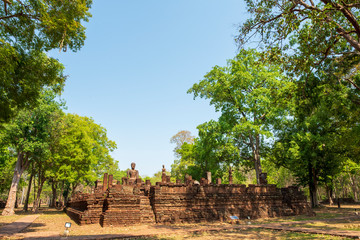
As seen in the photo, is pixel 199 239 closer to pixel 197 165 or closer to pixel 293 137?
pixel 293 137

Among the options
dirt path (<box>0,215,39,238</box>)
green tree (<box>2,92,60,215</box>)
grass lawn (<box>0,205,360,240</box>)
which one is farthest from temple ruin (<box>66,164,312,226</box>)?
green tree (<box>2,92,60,215</box>)

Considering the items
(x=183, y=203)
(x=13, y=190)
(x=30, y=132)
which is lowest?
(x=183, y=203)

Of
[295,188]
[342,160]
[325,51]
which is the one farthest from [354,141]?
[325,51]

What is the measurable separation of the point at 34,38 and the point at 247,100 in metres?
18.1

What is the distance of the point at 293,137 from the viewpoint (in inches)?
964

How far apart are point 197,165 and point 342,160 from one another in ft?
59.6

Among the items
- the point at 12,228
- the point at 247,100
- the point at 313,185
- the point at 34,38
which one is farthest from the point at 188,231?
the point at 313,185

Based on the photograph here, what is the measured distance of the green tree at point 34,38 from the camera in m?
8.60

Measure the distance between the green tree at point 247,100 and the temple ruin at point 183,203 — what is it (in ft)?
13.9

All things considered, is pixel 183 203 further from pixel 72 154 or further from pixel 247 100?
pixel 72 154

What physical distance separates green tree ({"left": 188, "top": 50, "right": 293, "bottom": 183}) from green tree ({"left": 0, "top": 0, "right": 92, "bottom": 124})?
15591 mm

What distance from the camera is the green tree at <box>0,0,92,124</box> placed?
28.2 feet

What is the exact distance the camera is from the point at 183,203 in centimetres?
1465

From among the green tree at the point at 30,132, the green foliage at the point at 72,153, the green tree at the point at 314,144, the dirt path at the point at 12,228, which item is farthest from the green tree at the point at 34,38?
the green tree at the point at 314,144
